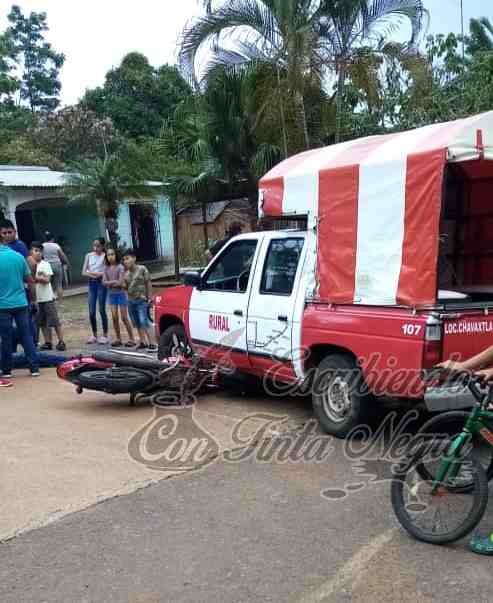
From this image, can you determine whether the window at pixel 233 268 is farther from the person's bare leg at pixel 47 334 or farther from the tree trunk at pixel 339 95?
the tree trunk at pixel 339 95

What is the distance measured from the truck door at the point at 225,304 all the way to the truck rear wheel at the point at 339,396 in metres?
1.07

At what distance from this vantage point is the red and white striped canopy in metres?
4.55

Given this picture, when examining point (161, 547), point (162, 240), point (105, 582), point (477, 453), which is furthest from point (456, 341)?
point (162, 240)

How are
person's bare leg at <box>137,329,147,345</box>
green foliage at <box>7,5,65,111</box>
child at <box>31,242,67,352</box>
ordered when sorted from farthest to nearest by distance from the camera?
green foliage at <box>7,5,65,111</box>, person's bare leg at <box>137,329,147,345</box>, child at <box>31,242,67,352</box>

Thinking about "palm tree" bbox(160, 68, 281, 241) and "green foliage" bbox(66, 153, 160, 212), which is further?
"green foliage" bbox(66, 153, 160, 212)

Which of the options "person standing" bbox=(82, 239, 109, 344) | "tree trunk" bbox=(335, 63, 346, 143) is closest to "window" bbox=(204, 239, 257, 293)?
"person standing" bbox=(82, 239, 109, 344)

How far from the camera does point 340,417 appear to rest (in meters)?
5.30

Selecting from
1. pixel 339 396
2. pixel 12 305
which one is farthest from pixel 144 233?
pixel 339 396

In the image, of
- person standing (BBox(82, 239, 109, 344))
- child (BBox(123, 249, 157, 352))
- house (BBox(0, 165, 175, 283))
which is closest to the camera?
child (BBox(123, 249, 157, 352))

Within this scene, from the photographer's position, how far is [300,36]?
10.4 meters

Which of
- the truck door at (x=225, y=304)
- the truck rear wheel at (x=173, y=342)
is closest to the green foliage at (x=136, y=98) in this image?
the truck rear wheel at (x=173, y=342)

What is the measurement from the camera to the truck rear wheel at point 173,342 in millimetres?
7320

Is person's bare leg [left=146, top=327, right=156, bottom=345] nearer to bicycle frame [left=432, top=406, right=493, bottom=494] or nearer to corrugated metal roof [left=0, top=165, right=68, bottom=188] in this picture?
bicycle frame [left=432, top=406, right=493, bottom=494]

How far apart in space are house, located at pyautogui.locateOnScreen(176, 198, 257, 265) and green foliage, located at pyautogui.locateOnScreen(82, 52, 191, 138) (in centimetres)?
1095
